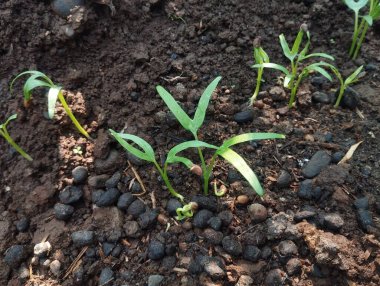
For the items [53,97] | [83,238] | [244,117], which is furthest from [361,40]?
[83,238]

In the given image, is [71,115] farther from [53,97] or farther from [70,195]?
[70,195]

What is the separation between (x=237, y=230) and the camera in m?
1.27

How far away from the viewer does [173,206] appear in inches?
52.3

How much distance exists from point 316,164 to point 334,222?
0.24 metres

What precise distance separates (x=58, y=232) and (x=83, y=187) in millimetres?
187

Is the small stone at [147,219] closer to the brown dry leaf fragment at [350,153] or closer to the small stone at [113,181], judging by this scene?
the small stone at [113,181]

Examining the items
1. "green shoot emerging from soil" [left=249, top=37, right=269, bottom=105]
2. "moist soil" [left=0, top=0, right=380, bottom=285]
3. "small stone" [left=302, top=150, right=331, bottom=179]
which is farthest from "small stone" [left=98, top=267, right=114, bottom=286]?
"green shoot emerging from soil" [left=249, top=37, right=269, bottom=105]

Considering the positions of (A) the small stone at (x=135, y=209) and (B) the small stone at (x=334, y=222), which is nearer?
(B) the small stone at (x=334, y=222)

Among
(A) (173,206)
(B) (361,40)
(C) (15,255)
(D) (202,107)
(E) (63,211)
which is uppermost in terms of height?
(B) (361,40)

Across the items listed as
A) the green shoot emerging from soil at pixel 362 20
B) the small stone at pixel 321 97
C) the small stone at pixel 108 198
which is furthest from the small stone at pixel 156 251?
the green shoot emerging from soil at pixel 362 20

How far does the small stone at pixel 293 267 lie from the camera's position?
3.84 feet

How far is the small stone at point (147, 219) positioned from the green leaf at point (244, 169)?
1.12 ft

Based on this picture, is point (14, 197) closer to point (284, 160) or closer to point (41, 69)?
point (41, 69)

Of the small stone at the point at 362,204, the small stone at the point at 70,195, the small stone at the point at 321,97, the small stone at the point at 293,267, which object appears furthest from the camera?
the small stone at the point at 321,97
